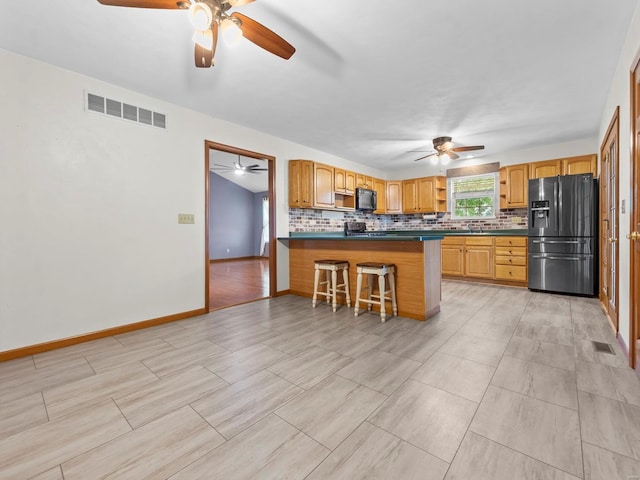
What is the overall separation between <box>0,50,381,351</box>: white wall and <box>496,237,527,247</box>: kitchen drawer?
4.80m

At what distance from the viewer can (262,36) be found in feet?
5.81

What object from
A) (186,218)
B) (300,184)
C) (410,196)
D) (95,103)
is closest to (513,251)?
(410,196)

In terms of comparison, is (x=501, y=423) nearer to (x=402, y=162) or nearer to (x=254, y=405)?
(x=254, y=405)

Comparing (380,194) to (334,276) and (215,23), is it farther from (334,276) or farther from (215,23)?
(215,23)

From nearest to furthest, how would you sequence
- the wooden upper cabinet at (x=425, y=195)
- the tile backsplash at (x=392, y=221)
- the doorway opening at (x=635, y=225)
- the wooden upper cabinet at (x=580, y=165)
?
the doorway opening at (x=635, y=225) → the wooden upper cabinet at (x=580, y=165) → the tile backsplash at (x=392, y=221) → the wooden upper cabinet at (x=425, y=195)

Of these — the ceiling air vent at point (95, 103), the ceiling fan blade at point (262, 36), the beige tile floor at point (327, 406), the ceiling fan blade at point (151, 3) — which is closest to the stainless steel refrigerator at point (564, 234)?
the beige tile floor at point (327, 406)

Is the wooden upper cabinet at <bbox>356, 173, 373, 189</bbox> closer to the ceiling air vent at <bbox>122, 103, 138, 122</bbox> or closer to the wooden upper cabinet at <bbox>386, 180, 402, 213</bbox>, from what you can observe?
the wooden upper cabinet at <bbox>386, 180, 402, 213</bbox>

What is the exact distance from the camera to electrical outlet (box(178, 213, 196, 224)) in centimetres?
331

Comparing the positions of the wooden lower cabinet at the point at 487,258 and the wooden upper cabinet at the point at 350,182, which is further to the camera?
the wooden upper cabinet at the point at 350,182

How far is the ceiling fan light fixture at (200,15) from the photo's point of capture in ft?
4.97

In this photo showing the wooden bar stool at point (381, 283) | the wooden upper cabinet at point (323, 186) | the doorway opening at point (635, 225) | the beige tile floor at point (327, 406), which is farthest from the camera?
the wooden upper cabinet at point (323, 186)

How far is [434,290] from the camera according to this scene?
3305 mm

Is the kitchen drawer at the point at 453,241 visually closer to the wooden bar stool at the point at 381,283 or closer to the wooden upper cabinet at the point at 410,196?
the wooden upper cabinet at the point at 410,196

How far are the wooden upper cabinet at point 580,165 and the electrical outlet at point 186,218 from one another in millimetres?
5771
